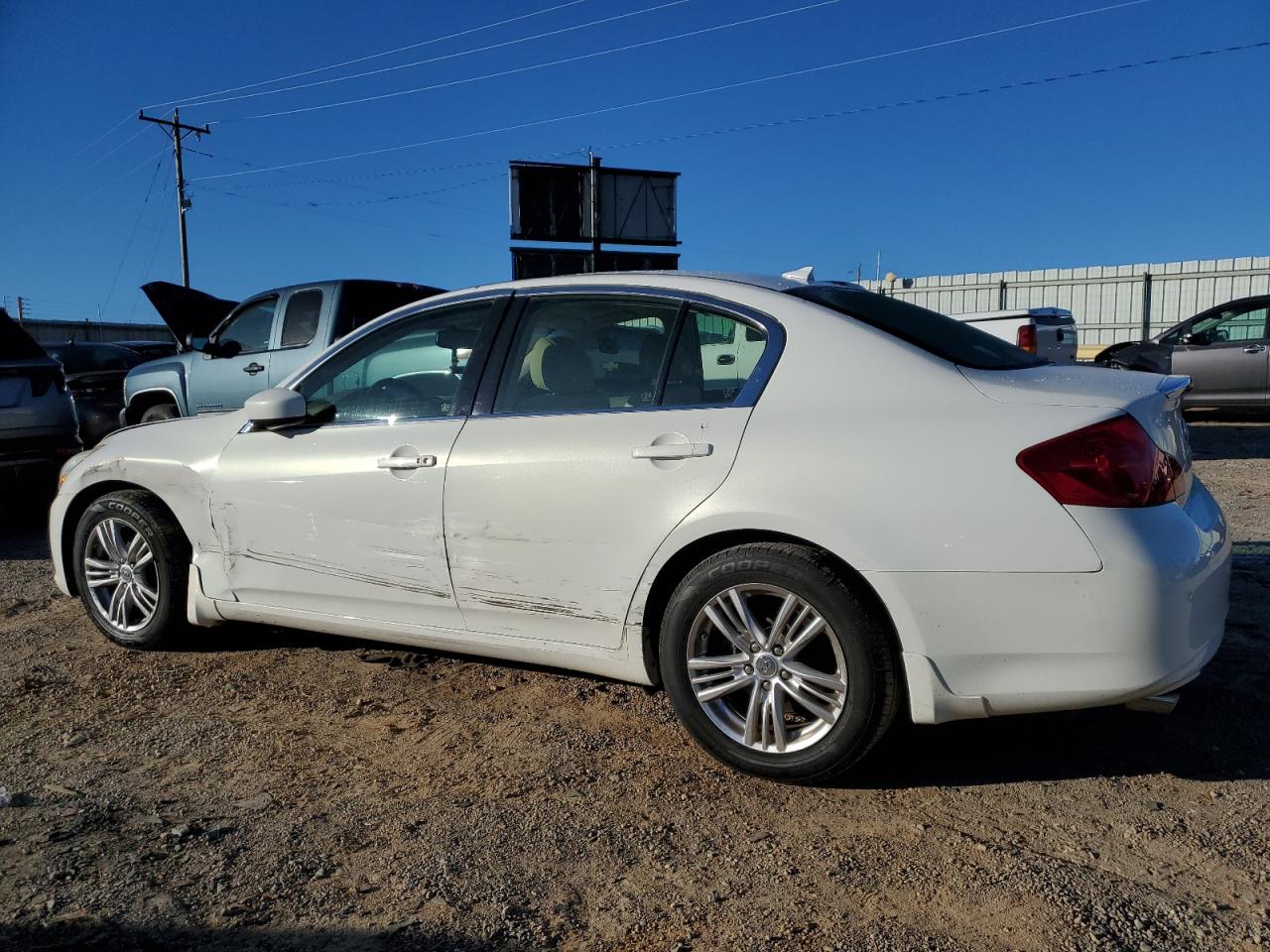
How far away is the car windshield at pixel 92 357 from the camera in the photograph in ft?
46.3

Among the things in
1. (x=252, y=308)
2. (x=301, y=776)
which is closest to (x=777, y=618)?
(x=301, y=776)

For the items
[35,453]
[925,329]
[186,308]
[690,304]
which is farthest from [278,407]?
[186,308]

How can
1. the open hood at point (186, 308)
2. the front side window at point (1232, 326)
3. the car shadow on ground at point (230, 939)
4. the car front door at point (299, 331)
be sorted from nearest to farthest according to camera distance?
the car shadow on ground at point (230, 939) < the car front door at point (299, 331) < the open hood at point (186, 308) < the front side window at point (1232, 326)

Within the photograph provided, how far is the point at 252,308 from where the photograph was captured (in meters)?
9.21

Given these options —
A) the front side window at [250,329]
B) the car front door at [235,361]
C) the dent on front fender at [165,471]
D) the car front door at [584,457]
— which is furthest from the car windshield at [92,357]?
the car front door at [584,457]

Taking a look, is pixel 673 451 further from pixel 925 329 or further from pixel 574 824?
pixel 574 824

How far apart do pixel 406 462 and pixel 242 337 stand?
21.2ft

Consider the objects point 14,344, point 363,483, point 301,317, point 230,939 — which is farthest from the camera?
point 301,317

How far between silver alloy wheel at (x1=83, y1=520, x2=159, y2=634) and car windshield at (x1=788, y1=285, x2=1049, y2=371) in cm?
306

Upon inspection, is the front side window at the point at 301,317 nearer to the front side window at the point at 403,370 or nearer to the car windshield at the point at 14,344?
the car windshield at the point at 14,344

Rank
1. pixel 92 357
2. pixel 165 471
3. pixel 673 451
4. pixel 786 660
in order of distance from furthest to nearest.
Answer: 1. pixel 92 357
2. pixel 165 471
3. pixel 673 451
4. pixel 786 660

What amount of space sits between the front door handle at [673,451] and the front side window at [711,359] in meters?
0.17

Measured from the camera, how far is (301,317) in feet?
28.7

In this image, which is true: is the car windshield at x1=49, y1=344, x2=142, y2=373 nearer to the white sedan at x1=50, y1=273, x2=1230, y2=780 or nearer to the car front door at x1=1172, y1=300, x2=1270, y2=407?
the white sedan at x1=50, y1=273, x2=1230, y2=780
